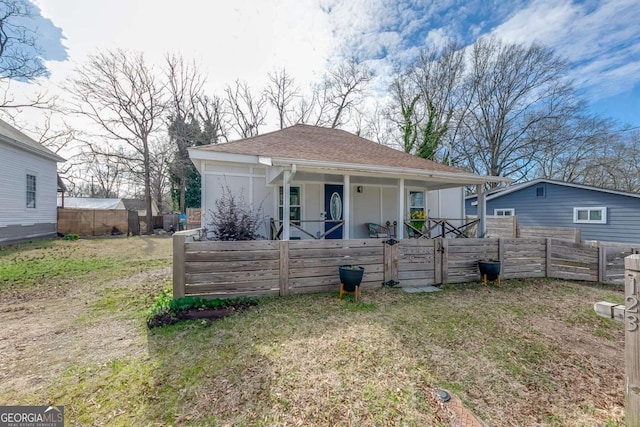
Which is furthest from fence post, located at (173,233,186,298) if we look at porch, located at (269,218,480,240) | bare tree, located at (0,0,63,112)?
bare tree, located at (0,0,63,112)

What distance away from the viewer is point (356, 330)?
3.71m

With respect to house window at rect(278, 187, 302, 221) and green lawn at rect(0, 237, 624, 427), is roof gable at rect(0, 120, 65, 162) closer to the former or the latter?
green lawn at rect(0, 237, 624, 427)

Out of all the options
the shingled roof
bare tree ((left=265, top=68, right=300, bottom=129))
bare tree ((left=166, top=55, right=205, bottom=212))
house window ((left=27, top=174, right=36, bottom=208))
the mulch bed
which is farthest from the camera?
bare tree ((left=265, top=68, right=300, bottom=129))

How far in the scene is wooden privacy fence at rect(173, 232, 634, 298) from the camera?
15.1 ft

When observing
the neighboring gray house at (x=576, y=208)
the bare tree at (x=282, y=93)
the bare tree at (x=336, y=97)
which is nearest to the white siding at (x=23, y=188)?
the bare tree at (x=282, y=93)

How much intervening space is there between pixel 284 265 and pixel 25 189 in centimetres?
1515

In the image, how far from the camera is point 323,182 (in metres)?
8.73

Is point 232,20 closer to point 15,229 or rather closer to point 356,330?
point 356,330

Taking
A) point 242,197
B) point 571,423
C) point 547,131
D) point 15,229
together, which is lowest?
point 571,423

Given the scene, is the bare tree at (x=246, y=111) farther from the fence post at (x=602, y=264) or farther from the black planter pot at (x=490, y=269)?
the fence post at (x=602, y=264)

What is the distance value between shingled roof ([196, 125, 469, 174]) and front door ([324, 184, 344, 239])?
128 cm

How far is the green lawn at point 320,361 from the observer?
2258 mm

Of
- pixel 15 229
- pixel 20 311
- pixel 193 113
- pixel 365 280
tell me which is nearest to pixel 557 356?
pixel 365 280

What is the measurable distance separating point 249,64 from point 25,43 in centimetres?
1116
